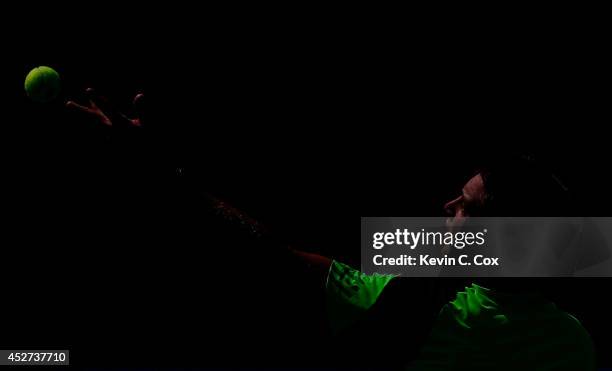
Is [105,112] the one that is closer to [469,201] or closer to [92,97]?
[92,97]

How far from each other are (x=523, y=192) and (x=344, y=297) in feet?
1.45

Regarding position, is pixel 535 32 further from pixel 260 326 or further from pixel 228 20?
pixel 260 326

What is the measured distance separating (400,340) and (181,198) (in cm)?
56

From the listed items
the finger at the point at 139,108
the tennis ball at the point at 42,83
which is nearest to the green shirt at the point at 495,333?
the finger at the point at 139,108

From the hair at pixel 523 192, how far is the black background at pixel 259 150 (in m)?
1.59

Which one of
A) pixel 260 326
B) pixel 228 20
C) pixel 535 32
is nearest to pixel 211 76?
pixel 228 20

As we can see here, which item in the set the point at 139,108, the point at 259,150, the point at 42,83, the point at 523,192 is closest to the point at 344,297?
the point at 523,192

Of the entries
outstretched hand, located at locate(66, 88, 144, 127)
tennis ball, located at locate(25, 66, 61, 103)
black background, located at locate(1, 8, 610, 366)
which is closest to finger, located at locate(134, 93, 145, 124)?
outstretched hand, located at locate(66, 88, 144, 127)

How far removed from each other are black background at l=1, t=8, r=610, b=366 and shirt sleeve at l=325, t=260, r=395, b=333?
1662mm

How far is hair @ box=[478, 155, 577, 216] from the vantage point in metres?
1.56

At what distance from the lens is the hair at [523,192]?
1.56m

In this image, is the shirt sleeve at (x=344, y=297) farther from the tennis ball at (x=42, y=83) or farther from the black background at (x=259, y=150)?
the black background at (x=259, y=150)

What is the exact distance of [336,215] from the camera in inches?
139

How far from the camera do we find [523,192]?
1.56 m
